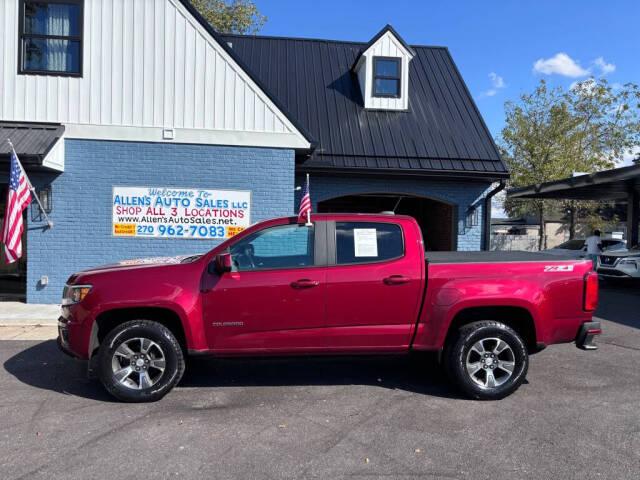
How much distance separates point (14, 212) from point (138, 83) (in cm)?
341

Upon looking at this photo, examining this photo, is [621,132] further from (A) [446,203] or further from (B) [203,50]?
(B) [203,50]

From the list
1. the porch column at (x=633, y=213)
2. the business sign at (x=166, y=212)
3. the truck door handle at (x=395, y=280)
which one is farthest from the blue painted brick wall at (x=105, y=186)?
the porch column at (x=633, y=213)

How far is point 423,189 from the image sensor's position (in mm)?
11672

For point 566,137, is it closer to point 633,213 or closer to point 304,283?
point 633,213

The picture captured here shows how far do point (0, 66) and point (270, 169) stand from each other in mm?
5577

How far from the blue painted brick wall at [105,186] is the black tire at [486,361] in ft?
20.2

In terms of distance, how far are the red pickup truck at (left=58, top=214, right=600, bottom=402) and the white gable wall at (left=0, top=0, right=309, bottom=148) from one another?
5.66 metres

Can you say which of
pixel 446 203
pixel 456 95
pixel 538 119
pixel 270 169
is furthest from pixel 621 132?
pixel 270 169

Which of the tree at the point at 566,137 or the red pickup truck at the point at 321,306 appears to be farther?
the tree at the point at 566,137

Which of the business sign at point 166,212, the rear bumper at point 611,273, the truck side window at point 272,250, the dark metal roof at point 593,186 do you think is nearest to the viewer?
the truck side window at point 272,250

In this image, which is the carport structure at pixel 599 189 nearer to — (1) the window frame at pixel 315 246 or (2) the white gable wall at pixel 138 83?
(2) the white gable wall at pixel 138 83

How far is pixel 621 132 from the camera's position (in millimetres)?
23656

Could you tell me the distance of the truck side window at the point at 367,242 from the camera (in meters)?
4.81

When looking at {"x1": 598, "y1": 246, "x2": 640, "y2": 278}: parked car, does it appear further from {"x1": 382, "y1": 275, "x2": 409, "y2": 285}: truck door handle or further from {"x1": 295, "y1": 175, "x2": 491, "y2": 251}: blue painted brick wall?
{"x1": 382, "y1": 275, "x2": 409, "y2": 285}: truck door handle
